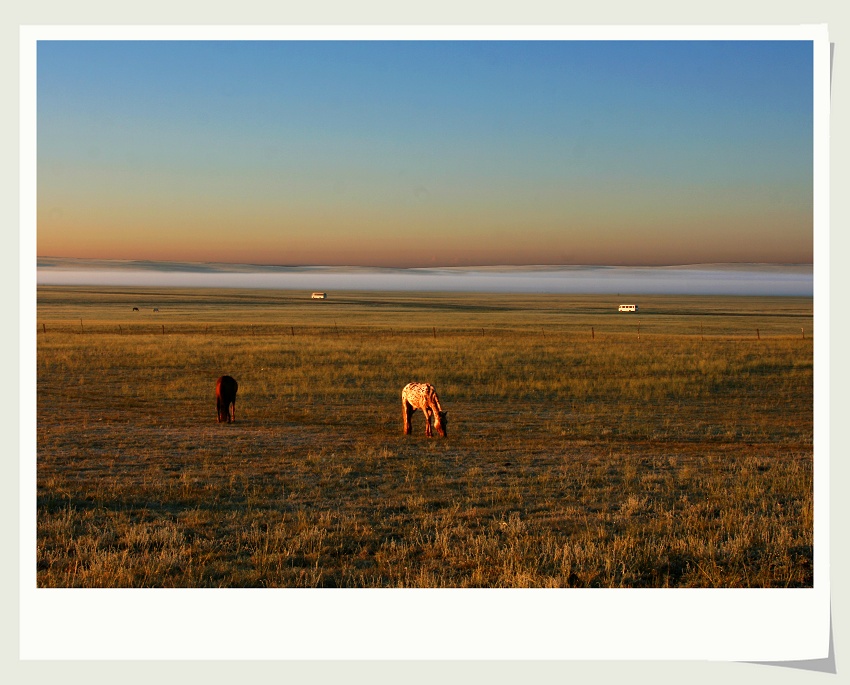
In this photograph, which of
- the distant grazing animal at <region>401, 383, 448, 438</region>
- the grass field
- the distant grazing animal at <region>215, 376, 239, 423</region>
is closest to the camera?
the grass field

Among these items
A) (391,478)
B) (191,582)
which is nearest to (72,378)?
(391,478)

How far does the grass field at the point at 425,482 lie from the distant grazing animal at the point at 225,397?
1.77ft

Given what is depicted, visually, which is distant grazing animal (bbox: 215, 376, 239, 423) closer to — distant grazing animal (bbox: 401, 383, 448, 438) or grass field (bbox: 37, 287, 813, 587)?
grass field (bbox: 37, 287, 813, 587)

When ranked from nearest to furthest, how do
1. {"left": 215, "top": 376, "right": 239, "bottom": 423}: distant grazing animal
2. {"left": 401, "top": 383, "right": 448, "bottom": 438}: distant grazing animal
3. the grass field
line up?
1. the grass field
2. {"left": 401, "top": 383, "right": 448, "bottom": 438}: distant grazing animal
3. {"left": 215, "top": 376, "right": 239, "bottom": 423}: distant grazing animal

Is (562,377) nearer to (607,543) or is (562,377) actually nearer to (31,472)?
(607,543)

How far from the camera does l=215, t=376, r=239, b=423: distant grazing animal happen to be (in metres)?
19.7

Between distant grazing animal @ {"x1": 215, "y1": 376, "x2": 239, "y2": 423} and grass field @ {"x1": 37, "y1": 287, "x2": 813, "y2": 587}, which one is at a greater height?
distant grazing animal @ {"x1": 215, "y1": 376, "x2": 239, "y2": 423}

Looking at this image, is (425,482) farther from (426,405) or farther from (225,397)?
(225,397)

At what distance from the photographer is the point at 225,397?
782 inches

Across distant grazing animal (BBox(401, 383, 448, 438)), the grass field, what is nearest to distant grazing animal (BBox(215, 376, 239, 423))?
the grass field

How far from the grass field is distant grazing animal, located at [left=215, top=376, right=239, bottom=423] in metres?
0.54

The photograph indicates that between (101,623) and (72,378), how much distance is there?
23.5 metres

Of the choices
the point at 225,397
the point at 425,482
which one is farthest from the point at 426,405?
the point at 225,397

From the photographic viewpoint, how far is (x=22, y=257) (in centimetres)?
716
